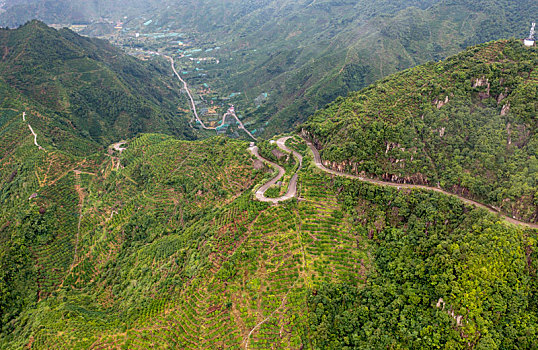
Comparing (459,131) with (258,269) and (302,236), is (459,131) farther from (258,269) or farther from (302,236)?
(258,269)

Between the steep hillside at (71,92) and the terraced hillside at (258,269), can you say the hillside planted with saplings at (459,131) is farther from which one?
the steep hillside at (71,92)

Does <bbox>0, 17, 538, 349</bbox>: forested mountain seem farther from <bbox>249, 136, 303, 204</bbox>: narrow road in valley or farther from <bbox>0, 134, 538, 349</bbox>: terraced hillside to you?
<bbox>249, 136, 303, 204</bbox>: narrow road in valley

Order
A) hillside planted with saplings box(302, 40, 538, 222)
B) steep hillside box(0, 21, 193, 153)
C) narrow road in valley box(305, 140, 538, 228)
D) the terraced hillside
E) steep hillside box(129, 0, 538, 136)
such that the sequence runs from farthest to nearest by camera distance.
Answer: steep hillside box(129, 0, 538, 136) → steep hillside box(0, 21, 193, 153) → hillside planted with saplings box(302, 40, 538, 222) → narrow road in valley box(305, 140, 538, 228) → the terraced hillside

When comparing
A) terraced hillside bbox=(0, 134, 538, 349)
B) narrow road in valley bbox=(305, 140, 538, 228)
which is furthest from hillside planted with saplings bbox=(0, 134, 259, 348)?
narrow road in valley bbox=(305, 140, 538, 228)

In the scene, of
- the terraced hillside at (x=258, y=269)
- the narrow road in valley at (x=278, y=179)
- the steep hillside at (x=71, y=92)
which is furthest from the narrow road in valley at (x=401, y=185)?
the steep hillside at (x=71, y=92)

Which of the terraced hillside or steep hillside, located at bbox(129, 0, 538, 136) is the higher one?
the terraced hillside

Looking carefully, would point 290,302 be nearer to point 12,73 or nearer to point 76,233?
point 76,233
